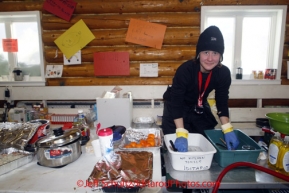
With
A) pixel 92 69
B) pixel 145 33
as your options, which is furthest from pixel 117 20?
pixel 92 69

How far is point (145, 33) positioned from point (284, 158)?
213cm

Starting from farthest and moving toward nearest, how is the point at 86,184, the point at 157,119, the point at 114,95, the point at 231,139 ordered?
1. the point at 157,119
2. the point at 114,95
3. the point at 231,139
4. the point at 86,184

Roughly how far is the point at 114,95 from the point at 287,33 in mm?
2530

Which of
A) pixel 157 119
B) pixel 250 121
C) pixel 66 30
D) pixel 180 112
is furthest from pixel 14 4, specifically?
pixel 250 121

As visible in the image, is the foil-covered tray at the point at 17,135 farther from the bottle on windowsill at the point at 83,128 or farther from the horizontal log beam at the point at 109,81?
the horizontal log beam at the point at 109,81

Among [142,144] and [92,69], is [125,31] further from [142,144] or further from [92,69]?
[142,144]

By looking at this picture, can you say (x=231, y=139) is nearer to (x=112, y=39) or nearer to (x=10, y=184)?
Result: (x=10, y=184)

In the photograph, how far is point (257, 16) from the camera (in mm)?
2701

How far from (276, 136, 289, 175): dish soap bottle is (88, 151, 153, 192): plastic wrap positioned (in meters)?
0.74

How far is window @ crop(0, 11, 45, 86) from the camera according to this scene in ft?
9.12

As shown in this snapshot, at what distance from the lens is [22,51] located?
2887 millimetres

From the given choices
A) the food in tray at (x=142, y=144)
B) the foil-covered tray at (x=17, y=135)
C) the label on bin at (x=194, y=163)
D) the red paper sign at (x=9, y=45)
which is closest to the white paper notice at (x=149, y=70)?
the food in tray at (x=142, y=144)

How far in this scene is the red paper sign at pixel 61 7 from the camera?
2586mm

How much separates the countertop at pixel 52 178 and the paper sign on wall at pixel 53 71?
1792 mm
